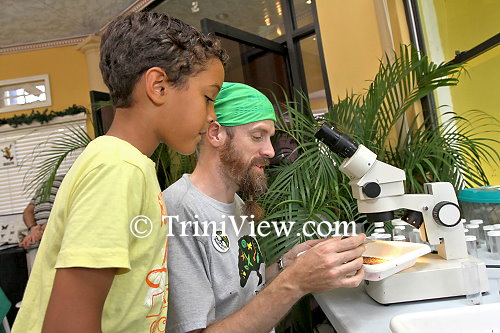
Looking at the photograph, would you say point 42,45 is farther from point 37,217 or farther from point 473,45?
point 473,45

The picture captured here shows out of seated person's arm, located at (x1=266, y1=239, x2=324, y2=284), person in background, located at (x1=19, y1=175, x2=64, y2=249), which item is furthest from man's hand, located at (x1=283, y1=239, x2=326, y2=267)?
person in background, located at (x1=19, y1=175, x2=64, y2=249)

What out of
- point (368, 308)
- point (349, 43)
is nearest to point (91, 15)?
point (349, 43)

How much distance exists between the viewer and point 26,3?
4172 millimetres

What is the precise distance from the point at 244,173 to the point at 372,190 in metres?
0.41

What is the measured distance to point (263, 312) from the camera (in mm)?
934

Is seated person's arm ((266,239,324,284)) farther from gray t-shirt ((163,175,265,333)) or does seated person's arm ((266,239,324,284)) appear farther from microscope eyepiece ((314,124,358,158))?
microscope eyepiece ((314,124,358,158))

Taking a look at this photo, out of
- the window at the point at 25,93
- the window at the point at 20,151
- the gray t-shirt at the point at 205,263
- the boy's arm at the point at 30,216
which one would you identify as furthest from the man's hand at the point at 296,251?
the window at the point at 25,93

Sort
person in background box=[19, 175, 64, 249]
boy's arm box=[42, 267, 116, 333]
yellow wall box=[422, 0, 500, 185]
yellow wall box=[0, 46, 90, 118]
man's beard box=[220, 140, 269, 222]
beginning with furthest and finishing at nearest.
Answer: yellow wall box=[0, 46, 90, 118] < person in background box=[19, 175, 64, 249] < yellow wall box=[422, 0, 500, 185] < man's beard box=[220, 140, 269, 222] < boy's arm box=[42, 267, 116, 333]

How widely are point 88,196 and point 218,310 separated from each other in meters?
0.62

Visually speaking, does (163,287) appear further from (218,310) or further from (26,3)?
(26,3)

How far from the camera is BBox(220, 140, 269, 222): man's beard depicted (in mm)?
1229

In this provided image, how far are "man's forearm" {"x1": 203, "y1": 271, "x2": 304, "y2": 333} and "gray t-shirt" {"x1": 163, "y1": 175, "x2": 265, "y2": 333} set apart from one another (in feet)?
0.20

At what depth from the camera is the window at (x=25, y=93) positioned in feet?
17.5

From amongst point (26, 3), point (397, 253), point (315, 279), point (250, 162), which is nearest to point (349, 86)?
point (250, 162)
